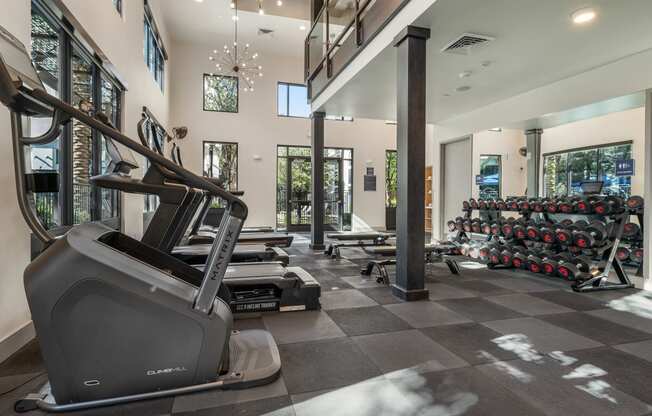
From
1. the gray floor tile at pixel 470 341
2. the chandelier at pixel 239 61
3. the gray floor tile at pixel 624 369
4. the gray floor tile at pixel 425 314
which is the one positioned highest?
the chandelier at pixel 239 61

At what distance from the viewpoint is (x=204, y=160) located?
10.2 meters

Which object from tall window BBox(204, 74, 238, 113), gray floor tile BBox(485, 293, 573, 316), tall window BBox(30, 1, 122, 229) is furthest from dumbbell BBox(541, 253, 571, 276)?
tall window BBox(204, 74, 238, 113)

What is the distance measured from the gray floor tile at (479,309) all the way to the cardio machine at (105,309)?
2037 mm

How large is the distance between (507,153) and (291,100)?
23.5 feet

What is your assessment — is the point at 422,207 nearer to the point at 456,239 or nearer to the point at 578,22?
the point at 578,22

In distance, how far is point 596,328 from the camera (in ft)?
9.18

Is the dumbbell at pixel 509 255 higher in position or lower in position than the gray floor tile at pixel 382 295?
higher

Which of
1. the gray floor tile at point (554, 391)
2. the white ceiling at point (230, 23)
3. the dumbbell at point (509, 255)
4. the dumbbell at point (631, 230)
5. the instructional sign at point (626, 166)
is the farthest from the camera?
the white ceiling at point (230, 23)

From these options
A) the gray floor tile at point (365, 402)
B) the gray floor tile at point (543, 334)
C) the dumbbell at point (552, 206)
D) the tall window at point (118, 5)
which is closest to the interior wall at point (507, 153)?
the dumbbell at point (552, 206)

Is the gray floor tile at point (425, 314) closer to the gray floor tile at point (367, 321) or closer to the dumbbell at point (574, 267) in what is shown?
the gray floor tile at point (367, 321)

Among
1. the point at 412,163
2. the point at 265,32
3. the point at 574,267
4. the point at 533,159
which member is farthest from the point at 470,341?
the point at 265,32

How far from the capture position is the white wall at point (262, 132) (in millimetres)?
10102

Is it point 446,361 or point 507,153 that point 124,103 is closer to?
point 446,361

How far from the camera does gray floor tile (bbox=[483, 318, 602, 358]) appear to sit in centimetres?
245
